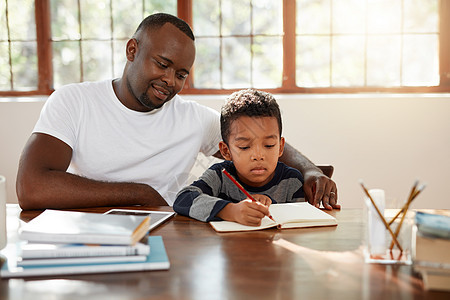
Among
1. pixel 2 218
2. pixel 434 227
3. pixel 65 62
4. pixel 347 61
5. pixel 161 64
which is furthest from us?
→ pixel 65 62

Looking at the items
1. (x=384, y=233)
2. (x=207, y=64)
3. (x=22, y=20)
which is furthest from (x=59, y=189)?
(x=22, y=20)

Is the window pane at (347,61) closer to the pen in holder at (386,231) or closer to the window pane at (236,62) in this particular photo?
the window pane at (236,62)

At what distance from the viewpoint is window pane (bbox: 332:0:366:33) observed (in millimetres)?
3789

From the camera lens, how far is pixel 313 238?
4.31 feet

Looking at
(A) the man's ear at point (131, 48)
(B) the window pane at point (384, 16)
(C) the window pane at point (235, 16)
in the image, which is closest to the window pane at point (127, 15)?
(C) the window pane at point (235, 16)

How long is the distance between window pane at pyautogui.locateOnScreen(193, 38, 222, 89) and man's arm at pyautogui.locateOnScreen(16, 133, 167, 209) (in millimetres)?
2167

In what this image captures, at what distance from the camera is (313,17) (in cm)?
384

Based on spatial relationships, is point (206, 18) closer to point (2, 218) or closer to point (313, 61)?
point (313, 61)

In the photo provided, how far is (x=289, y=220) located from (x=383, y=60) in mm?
2765

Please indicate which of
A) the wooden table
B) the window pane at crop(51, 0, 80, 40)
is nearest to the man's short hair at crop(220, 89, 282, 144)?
the wooden table

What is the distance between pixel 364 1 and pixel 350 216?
8.66ft

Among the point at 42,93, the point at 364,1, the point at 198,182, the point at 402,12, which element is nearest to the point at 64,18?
the point at 42,93

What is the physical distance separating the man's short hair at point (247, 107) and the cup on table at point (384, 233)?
2.11ft

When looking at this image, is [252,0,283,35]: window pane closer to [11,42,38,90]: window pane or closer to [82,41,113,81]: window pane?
[82,41,113,81]: window pane
